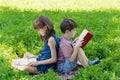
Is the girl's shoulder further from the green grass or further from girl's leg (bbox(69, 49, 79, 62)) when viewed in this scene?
the green grass

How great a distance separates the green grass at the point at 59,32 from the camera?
266 inches

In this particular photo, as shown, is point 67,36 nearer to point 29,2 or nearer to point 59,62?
point 59,62

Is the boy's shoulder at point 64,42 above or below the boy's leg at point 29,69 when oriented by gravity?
above

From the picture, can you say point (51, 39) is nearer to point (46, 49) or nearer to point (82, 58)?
point (46, 49)

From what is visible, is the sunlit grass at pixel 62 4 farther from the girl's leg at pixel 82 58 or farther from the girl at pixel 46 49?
the girl's leg at pixel 82 58

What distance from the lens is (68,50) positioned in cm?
720

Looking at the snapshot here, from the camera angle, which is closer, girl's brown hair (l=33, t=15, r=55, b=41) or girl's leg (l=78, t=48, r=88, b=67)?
girl's leg (l=78, t=48, r=88, b=67)

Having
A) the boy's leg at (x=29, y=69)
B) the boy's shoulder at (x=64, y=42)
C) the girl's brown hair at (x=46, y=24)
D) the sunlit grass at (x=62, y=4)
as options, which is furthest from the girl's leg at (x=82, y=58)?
the sunlit grass at (x=62, y=4)

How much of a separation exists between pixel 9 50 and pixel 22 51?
1.11 feet

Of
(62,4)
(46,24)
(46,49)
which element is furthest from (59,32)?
(62,4)

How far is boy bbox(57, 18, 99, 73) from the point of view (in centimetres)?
709

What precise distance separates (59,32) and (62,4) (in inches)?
165

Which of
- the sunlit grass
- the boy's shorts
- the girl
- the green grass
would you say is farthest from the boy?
the sunlit grass

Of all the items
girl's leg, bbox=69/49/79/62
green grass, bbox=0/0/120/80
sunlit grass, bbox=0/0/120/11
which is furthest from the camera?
sunlit grass, bbox=0/0/120/11
